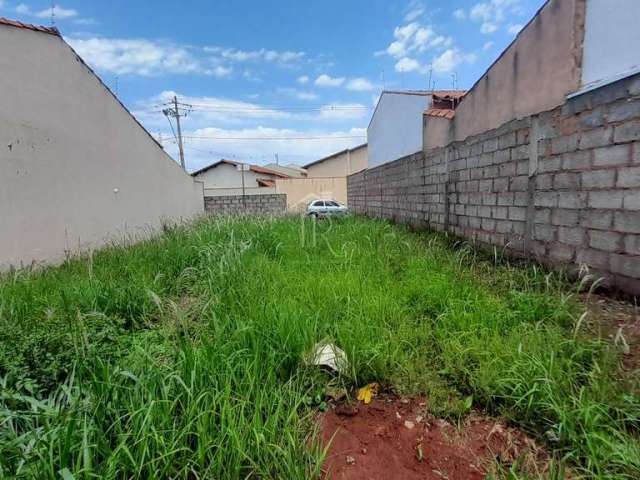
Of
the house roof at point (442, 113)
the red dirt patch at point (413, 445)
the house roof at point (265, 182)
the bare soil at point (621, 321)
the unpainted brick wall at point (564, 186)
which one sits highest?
the house roof at point (442, 113)

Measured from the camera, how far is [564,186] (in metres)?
2.93

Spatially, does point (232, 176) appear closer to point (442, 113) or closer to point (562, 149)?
point (442, 113)

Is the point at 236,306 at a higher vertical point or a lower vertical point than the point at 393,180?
lower

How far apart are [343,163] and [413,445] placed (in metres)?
27.8

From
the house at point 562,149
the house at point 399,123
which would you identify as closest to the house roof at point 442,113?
the house at point 399,123

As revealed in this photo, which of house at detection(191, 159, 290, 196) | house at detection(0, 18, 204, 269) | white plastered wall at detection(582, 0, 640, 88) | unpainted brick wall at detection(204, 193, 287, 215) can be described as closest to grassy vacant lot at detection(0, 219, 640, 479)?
house at detection(0, 18, 204, 269)

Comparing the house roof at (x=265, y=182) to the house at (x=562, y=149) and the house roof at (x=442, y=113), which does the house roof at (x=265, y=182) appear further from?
the house at (x=562, y=149)

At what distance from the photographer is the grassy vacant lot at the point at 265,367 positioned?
1164mm

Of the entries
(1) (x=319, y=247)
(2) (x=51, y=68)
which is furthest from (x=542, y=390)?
(2) (x=51, y=68)

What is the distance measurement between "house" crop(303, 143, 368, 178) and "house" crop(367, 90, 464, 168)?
13.1 m

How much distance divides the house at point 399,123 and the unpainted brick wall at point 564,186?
3489mm

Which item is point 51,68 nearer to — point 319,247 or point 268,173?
point 319,247

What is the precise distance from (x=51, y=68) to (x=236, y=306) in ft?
17.0

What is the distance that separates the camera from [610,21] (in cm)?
265
